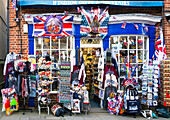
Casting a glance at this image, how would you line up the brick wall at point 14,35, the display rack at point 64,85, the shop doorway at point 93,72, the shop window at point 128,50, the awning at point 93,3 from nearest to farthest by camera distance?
the display rack at point 64,85 < the awning at point 93,3 < the brick wall at point 14,35 < the shop window at point 128,50 < the shop doorway at point 93,72

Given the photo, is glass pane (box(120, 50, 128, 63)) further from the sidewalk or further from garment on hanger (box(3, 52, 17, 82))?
garment on hanger (box(3, 52, 17, 82))

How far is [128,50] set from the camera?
368 inches

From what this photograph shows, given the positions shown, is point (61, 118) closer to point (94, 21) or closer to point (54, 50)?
point (54, 50)

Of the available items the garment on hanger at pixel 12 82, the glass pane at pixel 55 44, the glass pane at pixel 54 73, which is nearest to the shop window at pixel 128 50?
the glass pane at pixel 55 44

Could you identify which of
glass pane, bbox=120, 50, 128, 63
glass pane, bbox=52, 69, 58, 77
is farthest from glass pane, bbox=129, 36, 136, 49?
glass pane, bbox=52, 69, 58, 77

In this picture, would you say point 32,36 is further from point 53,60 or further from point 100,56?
point 100,56

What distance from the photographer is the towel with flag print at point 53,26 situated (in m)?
8.91

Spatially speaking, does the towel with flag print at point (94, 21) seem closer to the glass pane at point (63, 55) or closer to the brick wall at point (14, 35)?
→ the glass pane at point (63, 55)

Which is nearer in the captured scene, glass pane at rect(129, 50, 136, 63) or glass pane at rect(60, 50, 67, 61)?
glass pane at rect(60, 50, 67, 61)

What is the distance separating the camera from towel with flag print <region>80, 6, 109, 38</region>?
29.9 feet

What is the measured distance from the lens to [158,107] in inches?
358

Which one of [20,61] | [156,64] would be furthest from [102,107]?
[20,61]

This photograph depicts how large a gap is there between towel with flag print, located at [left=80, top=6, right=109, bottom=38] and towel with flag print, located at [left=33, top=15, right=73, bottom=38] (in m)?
0.57

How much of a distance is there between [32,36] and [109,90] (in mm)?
3770
